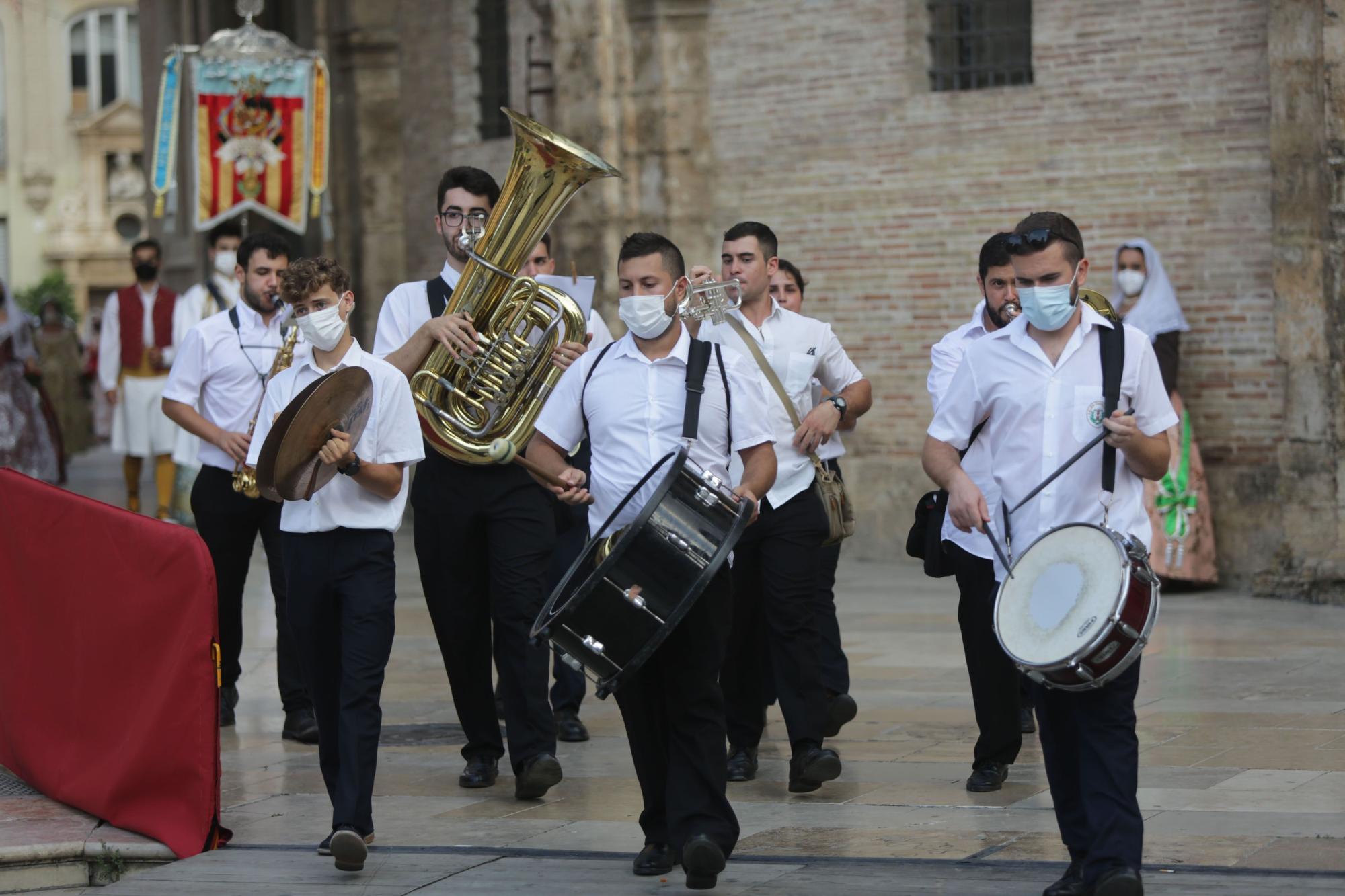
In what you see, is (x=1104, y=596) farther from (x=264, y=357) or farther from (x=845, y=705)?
(x=264, y=357)

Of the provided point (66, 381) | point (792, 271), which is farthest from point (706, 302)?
point (66, 381)

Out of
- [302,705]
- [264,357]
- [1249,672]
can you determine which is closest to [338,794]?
[302,705]

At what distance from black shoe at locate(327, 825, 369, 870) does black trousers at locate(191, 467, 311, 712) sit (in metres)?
2.48

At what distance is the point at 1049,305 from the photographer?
18.0ft

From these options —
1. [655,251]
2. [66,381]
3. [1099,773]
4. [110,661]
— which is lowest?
[1099,773]

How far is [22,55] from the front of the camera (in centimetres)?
5109

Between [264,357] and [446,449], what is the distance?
2018mm

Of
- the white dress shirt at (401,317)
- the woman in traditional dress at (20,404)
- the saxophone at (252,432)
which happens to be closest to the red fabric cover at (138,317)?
the woman in traditional dress at (20,404)

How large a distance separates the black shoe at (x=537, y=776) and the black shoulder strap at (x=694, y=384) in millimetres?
1534

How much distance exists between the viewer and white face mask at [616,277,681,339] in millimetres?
6113

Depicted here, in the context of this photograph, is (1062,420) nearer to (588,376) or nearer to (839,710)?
(588,376)

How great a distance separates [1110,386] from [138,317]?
1157 centimetres

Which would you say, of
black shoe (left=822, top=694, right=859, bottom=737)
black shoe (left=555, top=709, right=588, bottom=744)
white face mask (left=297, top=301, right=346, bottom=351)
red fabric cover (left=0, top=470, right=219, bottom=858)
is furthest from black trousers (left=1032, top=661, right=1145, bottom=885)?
black shoe (left=555, top=709, right=588, bottom=744)

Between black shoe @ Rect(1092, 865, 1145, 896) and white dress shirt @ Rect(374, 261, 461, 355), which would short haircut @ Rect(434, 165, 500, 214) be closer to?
white dress shirt @ Rect(374, 261, 461, 355)
